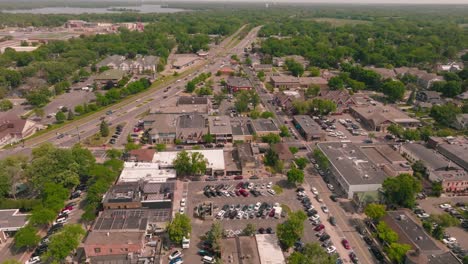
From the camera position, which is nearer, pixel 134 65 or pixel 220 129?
pixel 220 129

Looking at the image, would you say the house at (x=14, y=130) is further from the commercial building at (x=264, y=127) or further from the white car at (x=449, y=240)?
the white car at (x=449, y=240)

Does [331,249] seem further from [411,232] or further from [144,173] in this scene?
[144,173]

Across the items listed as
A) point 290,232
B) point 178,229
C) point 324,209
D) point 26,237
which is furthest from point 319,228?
point 26,237

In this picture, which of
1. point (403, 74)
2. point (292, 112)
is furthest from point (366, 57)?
point (292, 112)

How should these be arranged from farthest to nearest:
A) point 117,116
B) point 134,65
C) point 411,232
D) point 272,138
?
1. point 134,65
2. point 117,116
3. point 272,138
4. point 411,232

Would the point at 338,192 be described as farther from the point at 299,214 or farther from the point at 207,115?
the point at 207,115

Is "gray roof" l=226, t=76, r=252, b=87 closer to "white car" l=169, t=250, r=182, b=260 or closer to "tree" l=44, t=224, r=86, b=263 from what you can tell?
"white car" l=169, t=250, r=182, b=260
